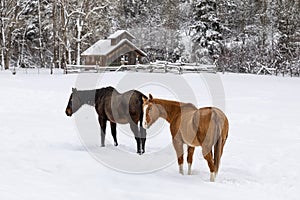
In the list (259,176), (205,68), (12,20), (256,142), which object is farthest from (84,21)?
(259,176)

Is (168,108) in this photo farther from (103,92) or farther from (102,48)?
(102,48)

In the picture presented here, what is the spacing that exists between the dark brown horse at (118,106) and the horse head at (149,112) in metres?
0.74

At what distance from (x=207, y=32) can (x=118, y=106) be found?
2958 cm

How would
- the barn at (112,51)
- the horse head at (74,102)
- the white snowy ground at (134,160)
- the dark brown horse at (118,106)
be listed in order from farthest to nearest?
the barn at (112,51) → the horse head at (74,102) → the dark brown horse at (118,106) → the white snowy ground at (134,160)

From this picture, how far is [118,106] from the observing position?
7250mm

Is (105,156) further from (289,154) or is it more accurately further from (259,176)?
(289,154)

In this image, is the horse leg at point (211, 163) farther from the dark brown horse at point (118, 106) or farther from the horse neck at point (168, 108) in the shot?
the dark brown horse at point (118, 106)

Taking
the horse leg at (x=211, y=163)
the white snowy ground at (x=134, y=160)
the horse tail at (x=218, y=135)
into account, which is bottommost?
the white snowy ground at (x=134, y=160)

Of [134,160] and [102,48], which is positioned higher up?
[102,48]

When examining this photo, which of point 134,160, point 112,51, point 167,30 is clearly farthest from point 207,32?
point 134,160

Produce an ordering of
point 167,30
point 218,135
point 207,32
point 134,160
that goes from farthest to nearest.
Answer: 1. point 167,30
2. point 207,32
3. point 134,160
4. point 218,135

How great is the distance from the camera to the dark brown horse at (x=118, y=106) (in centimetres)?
709

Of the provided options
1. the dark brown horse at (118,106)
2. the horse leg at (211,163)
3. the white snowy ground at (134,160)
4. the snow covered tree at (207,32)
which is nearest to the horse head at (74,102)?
the dark brown horse at (118,106)

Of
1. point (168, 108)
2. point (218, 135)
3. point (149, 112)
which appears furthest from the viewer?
point (168, 108)
